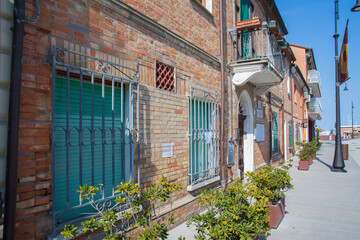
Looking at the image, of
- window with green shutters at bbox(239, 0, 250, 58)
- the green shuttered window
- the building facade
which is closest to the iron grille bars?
the green shuttered window

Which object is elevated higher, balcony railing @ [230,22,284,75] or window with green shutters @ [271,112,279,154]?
balcony railing @ [230,22,284,75]

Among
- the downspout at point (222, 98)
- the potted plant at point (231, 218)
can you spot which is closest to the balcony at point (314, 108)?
the downspout at point (222, 98)

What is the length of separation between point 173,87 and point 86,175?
7.45 feet

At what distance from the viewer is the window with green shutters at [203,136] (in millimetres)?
5523

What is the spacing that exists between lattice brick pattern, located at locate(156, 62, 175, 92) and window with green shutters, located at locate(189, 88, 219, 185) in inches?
22.8

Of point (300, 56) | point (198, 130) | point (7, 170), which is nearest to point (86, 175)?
point (7, 170)

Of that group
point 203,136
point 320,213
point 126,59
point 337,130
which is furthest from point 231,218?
point 337,130

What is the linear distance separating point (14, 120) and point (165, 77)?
275 cm

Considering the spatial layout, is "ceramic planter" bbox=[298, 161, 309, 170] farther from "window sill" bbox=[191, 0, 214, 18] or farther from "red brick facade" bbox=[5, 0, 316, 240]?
"window sill" bbox=[191, 0, 214, 18]

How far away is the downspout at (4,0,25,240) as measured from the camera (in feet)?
7.60

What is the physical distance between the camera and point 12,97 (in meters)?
2.37

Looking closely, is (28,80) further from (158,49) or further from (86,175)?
(158,49)

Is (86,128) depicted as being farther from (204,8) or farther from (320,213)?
(320,213)

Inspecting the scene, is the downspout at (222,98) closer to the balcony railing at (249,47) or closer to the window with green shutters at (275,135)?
the balcony railing at (249,47)
